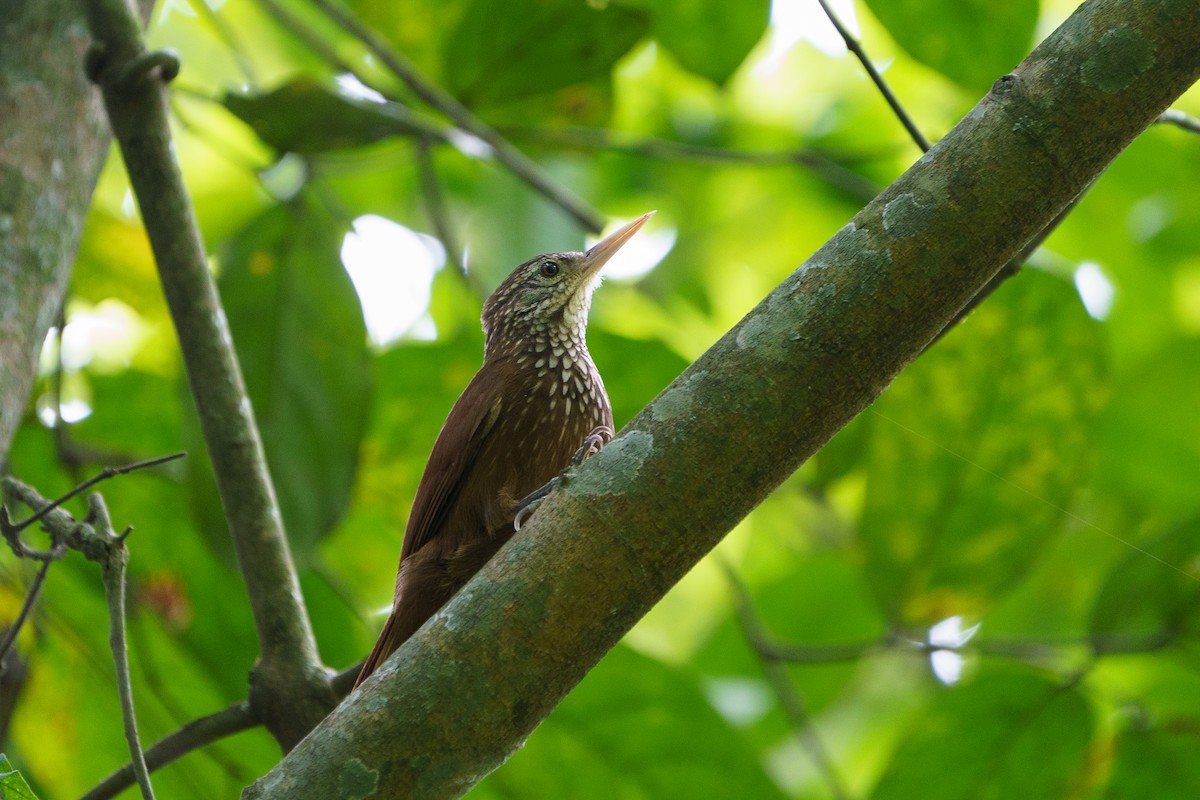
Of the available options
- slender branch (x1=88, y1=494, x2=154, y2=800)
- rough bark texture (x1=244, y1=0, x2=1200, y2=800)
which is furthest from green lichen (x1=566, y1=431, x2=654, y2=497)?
slender branch (x1=88, y1=494, x2=154, y2=800)

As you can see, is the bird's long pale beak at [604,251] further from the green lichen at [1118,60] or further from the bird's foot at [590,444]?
the green lichen at [1118,60]

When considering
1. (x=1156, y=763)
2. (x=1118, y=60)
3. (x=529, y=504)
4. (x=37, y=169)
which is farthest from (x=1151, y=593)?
(x=37, y=169)

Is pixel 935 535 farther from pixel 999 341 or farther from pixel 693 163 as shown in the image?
pixel 693 163

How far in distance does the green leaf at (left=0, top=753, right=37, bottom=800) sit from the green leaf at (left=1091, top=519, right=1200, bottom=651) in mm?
2403

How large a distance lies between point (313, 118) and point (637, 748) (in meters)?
1.63

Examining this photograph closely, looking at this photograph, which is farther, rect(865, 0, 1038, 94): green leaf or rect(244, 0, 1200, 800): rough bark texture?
rect(865, 0, 1038, 94): green leaf

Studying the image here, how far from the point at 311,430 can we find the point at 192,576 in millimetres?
496

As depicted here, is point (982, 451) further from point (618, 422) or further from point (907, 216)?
point (907, 216)

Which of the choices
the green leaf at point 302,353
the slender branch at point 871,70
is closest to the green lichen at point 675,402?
the slender branch at point 871,70

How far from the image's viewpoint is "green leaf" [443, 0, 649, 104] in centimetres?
323

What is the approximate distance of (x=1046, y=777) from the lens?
287cm

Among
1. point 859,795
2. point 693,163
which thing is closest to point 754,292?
point 693,163

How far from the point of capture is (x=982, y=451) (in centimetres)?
312

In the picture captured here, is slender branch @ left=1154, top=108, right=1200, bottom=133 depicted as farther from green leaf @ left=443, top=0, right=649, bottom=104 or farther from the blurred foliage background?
green leaf @ left=443, top=0, right=649, bottom=104
